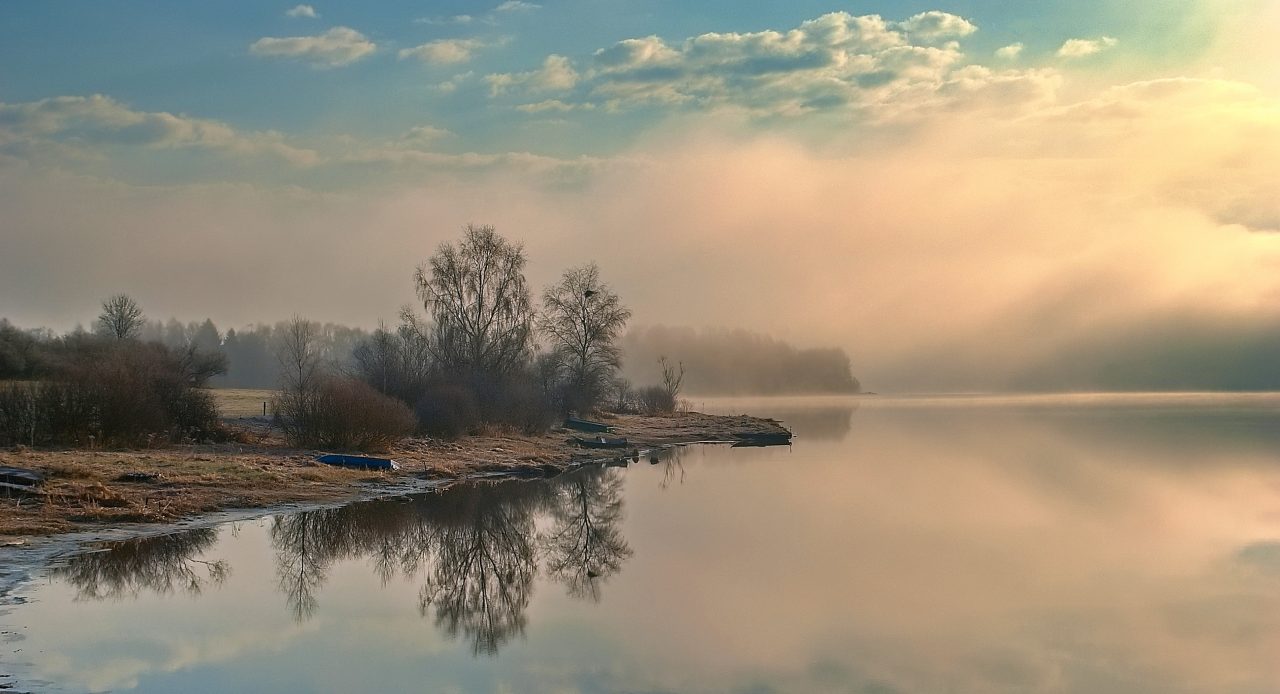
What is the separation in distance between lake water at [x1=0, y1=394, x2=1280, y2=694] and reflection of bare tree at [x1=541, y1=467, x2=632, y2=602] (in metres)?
0.13

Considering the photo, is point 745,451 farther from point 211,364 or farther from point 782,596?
point 782,596

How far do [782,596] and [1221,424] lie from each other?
78469 millimetres

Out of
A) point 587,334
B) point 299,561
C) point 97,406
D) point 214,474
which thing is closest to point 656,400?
point 587,334

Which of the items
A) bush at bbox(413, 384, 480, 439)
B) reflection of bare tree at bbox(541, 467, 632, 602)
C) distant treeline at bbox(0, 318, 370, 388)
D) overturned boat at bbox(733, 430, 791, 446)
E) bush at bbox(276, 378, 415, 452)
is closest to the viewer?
reflection of bare tree at bbox(541, 467, 632, 602)

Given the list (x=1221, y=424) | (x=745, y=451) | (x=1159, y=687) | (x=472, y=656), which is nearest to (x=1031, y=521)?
(x=1159, y=687)

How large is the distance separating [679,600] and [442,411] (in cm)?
2870

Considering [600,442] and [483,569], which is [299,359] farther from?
[483,569]

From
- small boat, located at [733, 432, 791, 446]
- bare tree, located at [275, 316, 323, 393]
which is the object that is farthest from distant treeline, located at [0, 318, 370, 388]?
small boat, located at [733, 432, 791, 446]

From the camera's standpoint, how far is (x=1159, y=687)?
37.3ft

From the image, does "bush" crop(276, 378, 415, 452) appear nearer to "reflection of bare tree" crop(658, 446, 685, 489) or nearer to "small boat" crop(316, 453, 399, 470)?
"small boat" crop(316, 453, 399, 470)

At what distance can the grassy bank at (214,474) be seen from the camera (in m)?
20.2

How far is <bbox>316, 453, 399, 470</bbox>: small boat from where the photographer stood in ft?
105

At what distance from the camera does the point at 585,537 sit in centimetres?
2358

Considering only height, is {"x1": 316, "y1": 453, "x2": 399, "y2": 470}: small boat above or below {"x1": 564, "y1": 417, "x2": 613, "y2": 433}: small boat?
below
